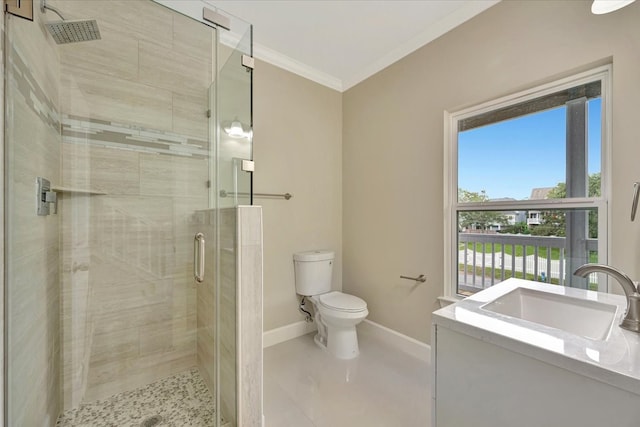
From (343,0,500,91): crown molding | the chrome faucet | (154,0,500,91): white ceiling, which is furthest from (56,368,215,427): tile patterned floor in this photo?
(343,0,500,91): crown molding

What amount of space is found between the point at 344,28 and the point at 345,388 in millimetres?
2527

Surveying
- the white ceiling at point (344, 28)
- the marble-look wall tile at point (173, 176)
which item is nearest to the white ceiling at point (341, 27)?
the white ceiling at point (344, 28)

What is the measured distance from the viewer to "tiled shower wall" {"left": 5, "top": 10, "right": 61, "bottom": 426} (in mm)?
927

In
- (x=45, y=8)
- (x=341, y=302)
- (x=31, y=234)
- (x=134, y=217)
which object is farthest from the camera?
(x=341, y=302)

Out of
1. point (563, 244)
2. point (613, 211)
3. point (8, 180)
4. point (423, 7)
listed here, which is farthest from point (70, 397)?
point (423, 7)

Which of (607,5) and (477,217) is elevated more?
(607,5)

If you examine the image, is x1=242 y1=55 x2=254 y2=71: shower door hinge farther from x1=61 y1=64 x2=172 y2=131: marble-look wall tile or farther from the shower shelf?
the shower shelf

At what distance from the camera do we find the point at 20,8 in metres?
0.97

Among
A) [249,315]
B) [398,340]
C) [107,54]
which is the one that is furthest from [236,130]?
[398,340]

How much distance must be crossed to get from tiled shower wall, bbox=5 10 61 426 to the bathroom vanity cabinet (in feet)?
4.81

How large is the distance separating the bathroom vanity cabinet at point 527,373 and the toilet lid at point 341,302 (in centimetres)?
108

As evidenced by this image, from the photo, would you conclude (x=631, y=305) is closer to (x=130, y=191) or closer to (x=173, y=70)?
(x=130, y=191)

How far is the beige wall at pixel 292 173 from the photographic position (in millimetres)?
2309

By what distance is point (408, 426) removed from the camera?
4.64ft
